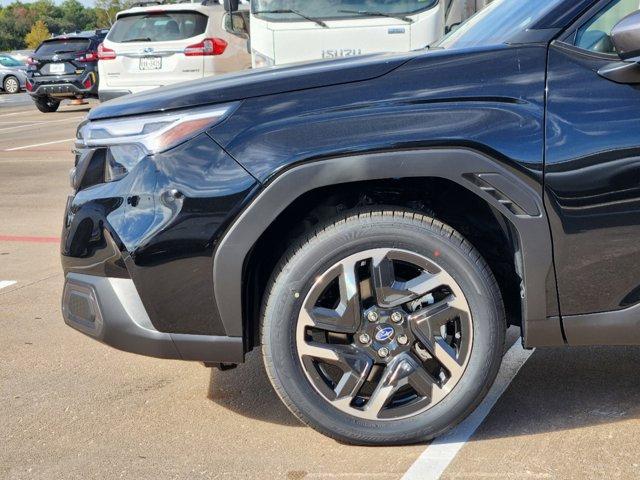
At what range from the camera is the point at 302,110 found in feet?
10.1

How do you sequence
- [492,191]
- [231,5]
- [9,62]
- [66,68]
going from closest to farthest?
[492,191], [231,5], [66,68], [9,62]

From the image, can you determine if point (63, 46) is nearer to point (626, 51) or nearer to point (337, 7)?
point (337, 7)

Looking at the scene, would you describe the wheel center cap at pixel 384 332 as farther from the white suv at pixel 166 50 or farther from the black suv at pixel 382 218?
the white suv at pixel 166 50

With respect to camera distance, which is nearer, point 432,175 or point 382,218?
point 432,175

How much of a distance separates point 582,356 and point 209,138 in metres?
2.02

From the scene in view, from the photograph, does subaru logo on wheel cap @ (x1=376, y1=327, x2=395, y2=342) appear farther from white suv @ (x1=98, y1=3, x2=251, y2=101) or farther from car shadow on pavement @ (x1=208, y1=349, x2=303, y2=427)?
white suv @ (x1=98, y1=3, x2=251, y2=101)

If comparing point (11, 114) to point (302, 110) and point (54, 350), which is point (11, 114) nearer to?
Answer: point (54, 350)

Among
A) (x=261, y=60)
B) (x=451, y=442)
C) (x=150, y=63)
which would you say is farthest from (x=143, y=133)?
(x=150, y=63)

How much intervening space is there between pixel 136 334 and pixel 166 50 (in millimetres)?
9930

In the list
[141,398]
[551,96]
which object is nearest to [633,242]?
[551,96]

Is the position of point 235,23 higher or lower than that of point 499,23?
lower

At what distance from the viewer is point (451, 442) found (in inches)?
132

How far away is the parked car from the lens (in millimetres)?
30028

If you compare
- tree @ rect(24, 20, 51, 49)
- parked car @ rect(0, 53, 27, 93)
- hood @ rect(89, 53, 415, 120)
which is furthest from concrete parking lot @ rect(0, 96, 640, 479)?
tree @ rect(24, 20, 51, 49)
